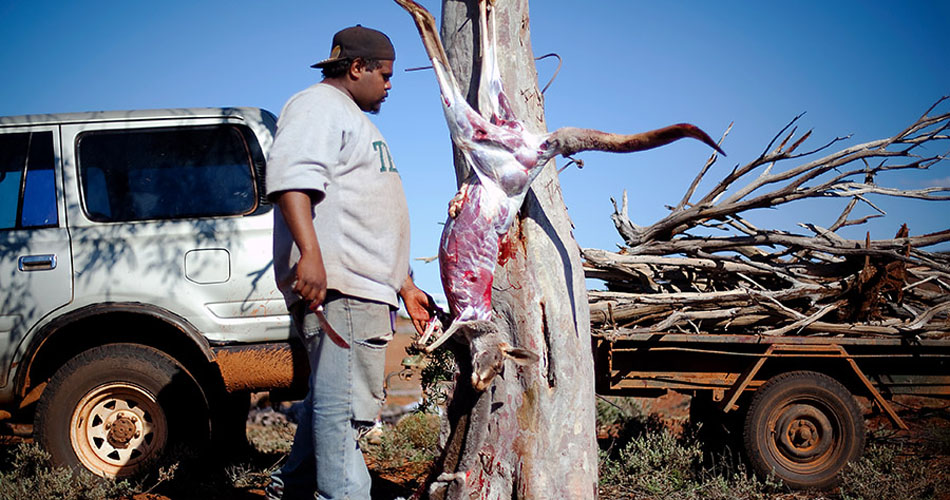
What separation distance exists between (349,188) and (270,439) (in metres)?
5.44

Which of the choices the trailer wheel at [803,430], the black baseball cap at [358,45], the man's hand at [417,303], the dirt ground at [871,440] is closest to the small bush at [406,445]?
the dirt ground at [871,440]

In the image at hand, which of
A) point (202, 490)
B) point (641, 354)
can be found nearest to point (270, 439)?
point (202, 490)

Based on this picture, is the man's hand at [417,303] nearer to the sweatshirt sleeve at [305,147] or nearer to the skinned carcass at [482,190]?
the skinned carcass at [482,190]

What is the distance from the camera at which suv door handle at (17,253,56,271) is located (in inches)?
189

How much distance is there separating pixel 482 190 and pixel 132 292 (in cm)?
293

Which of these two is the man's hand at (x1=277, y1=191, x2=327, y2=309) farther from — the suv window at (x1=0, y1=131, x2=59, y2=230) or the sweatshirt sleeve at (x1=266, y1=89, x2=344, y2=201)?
the suv window at (x1=0, y1=131, x2=59, y2=230)

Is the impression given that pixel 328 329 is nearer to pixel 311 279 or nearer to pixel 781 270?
pixel 311 279

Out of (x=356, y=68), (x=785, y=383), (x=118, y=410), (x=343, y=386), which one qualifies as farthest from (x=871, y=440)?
(x=118, y=410)

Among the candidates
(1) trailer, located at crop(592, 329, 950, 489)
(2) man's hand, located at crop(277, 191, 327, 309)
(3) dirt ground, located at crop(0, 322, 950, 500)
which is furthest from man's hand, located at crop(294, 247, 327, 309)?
(1) trailer, located at crop(592, 329, 950, 489)

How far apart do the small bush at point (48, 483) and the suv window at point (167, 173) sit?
5.45 feet

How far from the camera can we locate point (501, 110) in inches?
122

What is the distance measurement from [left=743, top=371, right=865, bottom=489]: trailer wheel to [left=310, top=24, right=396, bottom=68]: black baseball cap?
390 centimetres

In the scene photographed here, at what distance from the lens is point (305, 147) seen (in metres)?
2.67

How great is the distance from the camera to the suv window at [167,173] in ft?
16.3
